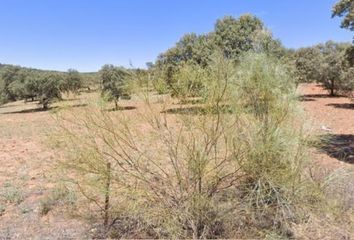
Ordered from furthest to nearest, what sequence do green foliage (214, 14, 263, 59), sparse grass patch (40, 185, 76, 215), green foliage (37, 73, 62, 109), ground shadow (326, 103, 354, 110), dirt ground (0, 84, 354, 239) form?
green foliage (37, 73, 62, 109) < ground shadow (326, 103, 354, 110) < green foliage (214, 14, 263, 59) < sparse grass patch (40, 185, 76, 215) < dirt ground (0, 84, 354, 239)

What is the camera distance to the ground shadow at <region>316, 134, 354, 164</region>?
9188 mm

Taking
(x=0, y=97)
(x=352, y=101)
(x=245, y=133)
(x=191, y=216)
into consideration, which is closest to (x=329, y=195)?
(x=245, y=133)

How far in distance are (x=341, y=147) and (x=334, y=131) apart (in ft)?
9.65

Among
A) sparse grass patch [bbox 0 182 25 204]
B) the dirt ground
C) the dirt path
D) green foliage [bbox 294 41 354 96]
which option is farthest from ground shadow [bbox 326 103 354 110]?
sparse grass patch [bbox 0 182 25 204]

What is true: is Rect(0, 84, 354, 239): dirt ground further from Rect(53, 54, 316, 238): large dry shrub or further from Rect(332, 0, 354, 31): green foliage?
Rect(332, 0, 354, 31): green foliage

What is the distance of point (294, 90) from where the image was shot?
5535 mm

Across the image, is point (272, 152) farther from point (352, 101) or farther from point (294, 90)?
point (352, 101)

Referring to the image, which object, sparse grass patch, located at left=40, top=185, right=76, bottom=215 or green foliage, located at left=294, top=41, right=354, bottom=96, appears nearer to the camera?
sparse grass patch, located at left=40, top=185, right=76, bottom=215

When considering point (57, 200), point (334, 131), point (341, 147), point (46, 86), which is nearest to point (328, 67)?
point (334, 131)

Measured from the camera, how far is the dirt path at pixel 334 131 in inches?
265

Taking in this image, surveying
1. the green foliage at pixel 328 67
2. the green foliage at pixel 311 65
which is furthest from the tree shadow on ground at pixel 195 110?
the green foliage at pixel 311 65

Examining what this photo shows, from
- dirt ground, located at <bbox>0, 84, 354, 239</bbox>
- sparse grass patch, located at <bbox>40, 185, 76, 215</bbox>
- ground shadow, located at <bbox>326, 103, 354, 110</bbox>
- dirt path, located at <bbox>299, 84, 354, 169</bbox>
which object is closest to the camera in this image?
dirt ground, located at <bbox>0, 84, 354, 239</bbox>

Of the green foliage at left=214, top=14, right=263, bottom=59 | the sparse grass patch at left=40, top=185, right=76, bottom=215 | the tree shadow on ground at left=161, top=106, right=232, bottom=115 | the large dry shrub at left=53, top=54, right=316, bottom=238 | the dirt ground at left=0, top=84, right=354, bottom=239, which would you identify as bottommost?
the dirt ground at left=0, top=84, right=354, bottom=239

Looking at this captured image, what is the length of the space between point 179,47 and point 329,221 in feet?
53.0
